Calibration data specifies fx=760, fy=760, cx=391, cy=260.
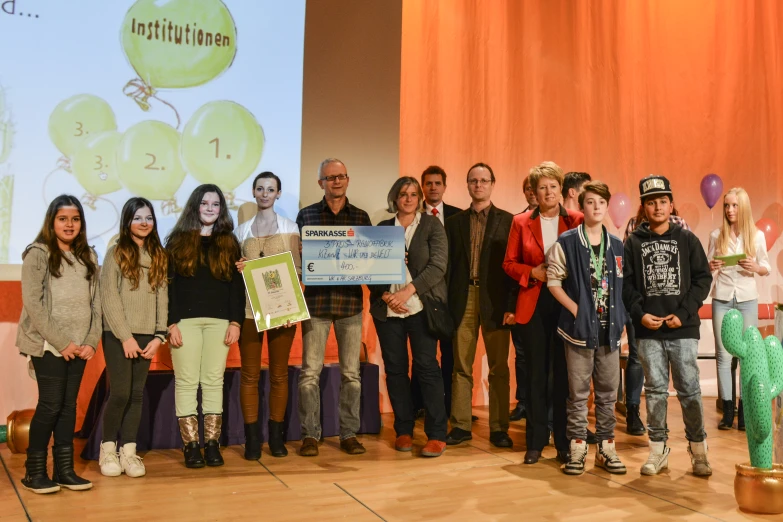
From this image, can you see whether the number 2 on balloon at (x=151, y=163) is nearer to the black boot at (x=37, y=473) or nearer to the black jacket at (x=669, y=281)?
the black boot at (x=37, y=473)

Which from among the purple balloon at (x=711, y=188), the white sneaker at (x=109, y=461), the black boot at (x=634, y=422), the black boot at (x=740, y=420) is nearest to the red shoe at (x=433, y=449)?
the black boot at (x=634, y=422)

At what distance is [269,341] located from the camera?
405 centimetres

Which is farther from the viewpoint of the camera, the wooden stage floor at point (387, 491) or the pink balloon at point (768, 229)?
the pink balloon at point (768, 229)

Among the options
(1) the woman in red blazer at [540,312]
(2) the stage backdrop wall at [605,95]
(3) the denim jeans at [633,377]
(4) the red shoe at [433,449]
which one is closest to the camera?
(1) the woman in red blazer at [540,312]

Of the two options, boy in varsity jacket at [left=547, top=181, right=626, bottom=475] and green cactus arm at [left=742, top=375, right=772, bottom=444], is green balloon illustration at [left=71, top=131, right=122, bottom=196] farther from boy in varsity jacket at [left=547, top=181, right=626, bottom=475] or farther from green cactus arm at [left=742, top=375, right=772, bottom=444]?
green cactus arm at [left=742, top=375, right=772, bottom=444]

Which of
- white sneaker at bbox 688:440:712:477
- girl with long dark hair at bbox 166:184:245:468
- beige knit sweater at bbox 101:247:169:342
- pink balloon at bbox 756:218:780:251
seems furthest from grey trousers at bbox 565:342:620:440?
pink balloon at bbox 756:218:780:251

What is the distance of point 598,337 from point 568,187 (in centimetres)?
116

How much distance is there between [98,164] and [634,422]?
363 cm

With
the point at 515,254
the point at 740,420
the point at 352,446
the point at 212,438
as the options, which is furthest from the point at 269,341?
the point at 740,420

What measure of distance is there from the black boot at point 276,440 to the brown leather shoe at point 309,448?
92mm

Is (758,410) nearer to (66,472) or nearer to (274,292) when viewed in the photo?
(274,292)

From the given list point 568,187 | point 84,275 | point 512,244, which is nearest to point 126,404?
point 84,275

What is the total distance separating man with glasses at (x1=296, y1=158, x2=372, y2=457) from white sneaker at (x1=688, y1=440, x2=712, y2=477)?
171 cm

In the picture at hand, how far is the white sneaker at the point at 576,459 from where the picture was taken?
146 inches
